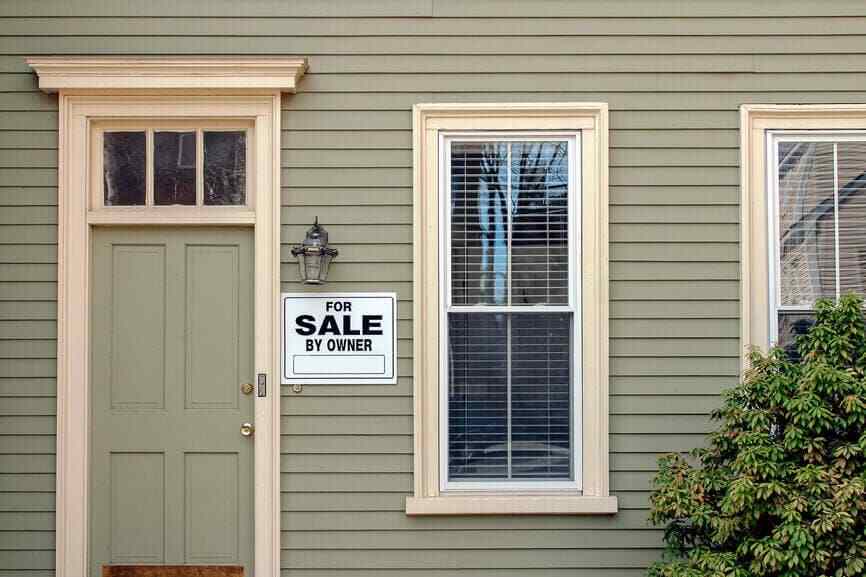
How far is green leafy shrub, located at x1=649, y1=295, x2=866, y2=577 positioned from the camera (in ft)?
13.8

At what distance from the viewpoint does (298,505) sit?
204 inches

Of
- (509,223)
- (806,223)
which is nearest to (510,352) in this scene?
(509,223)

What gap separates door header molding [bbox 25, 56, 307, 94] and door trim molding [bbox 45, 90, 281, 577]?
0.29ft

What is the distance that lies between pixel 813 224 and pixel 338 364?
2.62 metres

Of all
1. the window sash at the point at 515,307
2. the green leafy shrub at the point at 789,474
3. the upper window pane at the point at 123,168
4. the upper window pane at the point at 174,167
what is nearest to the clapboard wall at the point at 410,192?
the window sash at the point at 515,307

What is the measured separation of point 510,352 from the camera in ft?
17.2

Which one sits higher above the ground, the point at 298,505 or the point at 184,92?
the point at 184,92

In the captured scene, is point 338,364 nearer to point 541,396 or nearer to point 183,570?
point 541,396

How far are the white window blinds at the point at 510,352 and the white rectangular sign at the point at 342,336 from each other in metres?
0.33

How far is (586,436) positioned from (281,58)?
99.9 inches

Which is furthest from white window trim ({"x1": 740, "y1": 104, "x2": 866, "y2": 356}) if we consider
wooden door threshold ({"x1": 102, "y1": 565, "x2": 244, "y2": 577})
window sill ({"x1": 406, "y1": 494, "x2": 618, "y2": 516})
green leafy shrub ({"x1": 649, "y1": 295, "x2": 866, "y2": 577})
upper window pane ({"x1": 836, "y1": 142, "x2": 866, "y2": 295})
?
wooden door threshold ({"x1": 102, "y1": 565, "x2": 244, "y2": 577})

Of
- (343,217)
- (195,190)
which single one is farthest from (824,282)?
(195,190)

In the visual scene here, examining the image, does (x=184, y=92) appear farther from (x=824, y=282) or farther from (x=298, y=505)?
(x=824, y=282)

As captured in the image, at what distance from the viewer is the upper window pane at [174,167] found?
17.4 ft
